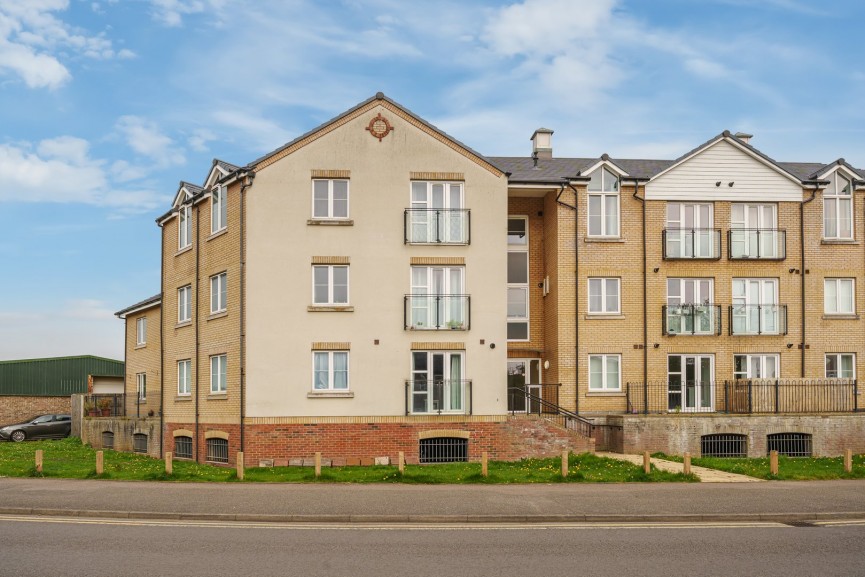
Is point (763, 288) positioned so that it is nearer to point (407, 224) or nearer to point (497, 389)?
point (497, 389)

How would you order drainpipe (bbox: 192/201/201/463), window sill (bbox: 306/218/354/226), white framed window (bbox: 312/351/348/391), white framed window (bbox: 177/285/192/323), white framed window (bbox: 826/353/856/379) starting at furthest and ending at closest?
white framed window (bbox: 826/353/856/379) → white framed window (bbox: 177/285/192/323) → drainpipe (bbox: 192/201/201/463) → window sill (bbox: 306/218/354/226) → white framed window (bbox: 312/351/348/391)

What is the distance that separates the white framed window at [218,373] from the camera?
2869 centimetres

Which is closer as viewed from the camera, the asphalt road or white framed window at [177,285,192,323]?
the asphalt road

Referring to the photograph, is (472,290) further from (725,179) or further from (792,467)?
(725,179)

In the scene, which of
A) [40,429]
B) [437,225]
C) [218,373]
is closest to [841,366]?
[437,225]

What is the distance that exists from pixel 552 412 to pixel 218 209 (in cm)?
1250

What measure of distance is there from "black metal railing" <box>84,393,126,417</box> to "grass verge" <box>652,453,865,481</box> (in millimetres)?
20787

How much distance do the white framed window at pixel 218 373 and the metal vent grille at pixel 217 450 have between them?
147 centimetres

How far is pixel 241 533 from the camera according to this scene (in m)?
14.4

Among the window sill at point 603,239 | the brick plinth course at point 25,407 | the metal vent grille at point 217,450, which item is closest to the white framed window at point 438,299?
the window sill at point 603,239

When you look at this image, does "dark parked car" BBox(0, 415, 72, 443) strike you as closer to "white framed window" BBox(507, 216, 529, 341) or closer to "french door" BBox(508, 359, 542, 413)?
"french door" BBox(508, 359, 542, 413)

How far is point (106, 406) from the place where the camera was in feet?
123

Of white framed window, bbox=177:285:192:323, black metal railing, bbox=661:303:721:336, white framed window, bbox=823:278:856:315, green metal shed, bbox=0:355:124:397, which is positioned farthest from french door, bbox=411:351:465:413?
green metal shed, bbox=0:355:124:397

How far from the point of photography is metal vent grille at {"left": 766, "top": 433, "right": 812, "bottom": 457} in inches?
1142
